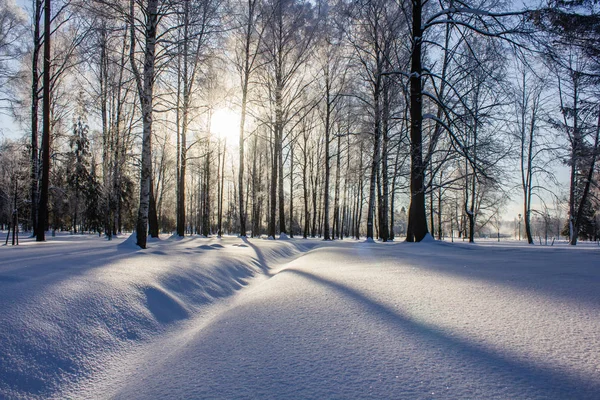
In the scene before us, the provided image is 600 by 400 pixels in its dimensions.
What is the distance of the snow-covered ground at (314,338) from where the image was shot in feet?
3.84

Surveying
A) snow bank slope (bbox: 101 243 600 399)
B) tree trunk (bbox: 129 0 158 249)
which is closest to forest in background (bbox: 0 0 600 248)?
tree trunk (bbox: 129 0 158 249)

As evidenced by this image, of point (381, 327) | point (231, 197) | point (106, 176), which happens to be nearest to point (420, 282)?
point (381, 327)

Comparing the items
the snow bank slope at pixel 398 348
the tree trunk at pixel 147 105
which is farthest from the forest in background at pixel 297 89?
the snow bank slope at pixel 398 348

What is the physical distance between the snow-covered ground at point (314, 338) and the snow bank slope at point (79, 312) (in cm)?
1

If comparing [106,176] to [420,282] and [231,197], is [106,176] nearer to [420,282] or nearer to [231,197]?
[420,282]

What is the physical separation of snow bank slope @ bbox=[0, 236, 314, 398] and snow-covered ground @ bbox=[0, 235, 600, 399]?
0.01 meters

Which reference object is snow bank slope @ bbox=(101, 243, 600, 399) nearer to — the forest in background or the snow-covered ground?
the snow-covered ground

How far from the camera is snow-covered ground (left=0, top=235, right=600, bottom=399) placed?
117cm

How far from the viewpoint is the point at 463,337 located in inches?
59.6

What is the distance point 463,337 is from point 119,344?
2332 millimetres

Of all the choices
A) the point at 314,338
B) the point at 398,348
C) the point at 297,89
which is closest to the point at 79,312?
the point at 314,338

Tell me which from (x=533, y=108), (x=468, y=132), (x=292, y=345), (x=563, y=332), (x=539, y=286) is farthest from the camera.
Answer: (x=533, y=108)

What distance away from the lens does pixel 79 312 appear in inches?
87.0

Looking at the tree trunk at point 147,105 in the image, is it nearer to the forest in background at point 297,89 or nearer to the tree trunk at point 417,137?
the forest in background at point 297,89
